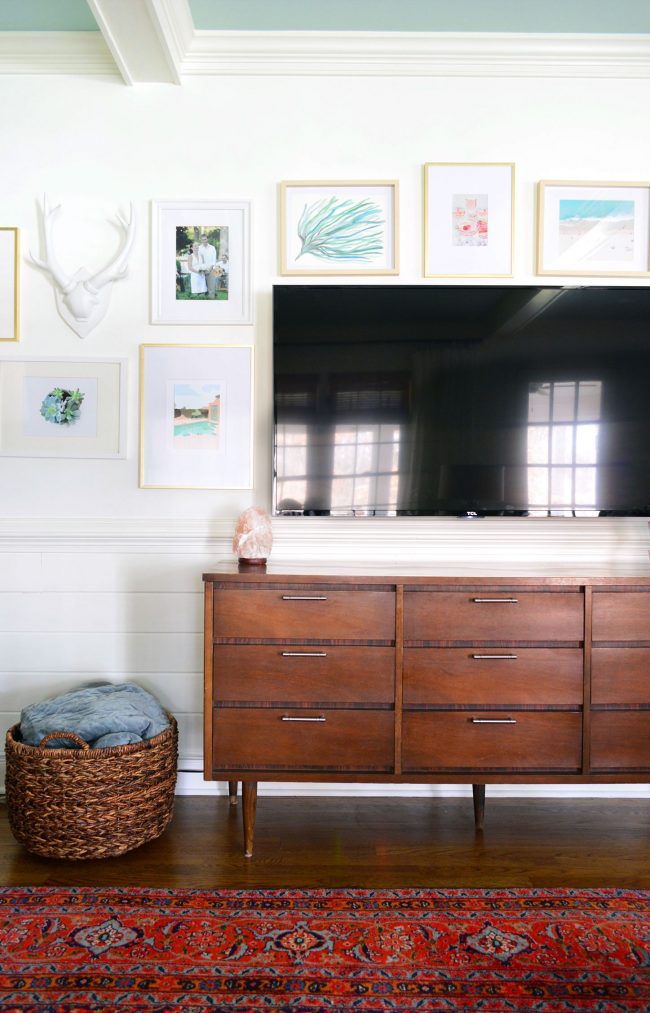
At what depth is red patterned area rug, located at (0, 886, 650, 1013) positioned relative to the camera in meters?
1.40

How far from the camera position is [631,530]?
2.43 metres

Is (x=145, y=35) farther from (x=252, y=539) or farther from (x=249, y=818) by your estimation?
(x=249, y=818)

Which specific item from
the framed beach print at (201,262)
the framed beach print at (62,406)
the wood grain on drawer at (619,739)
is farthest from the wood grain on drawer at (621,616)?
the framed beach print at (62,406)

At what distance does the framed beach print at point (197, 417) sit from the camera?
243cm

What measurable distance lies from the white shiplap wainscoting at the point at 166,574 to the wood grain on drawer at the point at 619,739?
0.50m

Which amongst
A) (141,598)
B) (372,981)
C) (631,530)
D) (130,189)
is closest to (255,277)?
(130,189)

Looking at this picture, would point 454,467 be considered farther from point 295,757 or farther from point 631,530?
point 295,757

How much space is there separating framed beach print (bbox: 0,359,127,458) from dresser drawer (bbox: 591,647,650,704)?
1772 mm

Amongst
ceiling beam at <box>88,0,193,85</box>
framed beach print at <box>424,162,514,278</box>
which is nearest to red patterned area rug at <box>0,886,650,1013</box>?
framed beach print at <box>424,162,514,278</box>

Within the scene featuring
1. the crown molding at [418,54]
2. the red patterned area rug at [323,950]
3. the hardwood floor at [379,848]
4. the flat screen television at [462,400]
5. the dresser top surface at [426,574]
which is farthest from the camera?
the crown molding at [418,54]

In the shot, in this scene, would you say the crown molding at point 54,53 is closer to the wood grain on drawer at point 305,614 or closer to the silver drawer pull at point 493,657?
the wood grain on drawer at point 305,614

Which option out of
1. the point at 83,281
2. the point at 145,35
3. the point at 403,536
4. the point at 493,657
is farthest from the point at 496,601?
the point at 145,35

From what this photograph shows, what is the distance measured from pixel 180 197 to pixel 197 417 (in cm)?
81

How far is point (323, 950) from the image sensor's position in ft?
5.03
